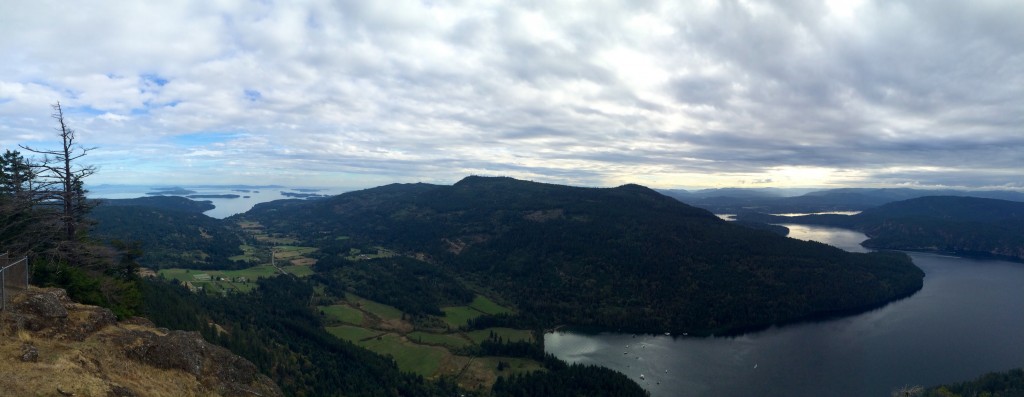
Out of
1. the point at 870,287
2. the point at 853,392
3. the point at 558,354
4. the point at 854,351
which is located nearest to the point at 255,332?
the point at 558,354

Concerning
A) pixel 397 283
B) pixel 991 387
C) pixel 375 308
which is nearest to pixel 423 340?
pixel 375 308

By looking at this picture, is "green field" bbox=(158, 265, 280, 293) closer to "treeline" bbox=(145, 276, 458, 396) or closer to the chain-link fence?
"treeline" bbox=(145, 276, 458, 396)

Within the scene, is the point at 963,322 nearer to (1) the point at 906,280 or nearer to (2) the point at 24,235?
Answer: (1) the point at 906,280

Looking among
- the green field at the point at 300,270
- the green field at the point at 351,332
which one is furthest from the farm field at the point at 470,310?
the green field at the point at 300,270

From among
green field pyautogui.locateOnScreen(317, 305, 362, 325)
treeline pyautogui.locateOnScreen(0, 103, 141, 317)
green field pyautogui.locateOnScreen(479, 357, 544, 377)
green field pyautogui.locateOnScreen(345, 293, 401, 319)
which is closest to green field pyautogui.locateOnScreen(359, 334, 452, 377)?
green field pyautogui.locateOnScreen(479, 357, 544, 377)

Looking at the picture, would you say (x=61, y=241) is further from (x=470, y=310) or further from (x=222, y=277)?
(x=222, y=277)

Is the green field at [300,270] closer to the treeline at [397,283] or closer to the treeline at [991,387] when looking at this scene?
the treeline at [397,283]
